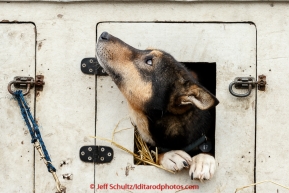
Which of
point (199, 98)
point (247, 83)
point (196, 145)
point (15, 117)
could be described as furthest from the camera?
point (196, 145)

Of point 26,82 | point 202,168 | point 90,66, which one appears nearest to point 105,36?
point 90,66

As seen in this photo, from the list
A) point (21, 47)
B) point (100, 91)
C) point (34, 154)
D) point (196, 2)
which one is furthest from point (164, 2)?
point (34, 154)

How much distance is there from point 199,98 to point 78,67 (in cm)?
83

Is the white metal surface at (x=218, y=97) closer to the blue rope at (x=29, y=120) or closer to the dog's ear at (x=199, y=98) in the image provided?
the dog's ear at (x=199, y=98)

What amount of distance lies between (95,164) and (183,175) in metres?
0.57

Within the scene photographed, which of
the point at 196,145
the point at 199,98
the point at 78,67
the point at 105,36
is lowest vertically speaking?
the point at 196,145

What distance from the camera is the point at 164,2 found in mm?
3879

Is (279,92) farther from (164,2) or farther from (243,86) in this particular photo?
(164,2)

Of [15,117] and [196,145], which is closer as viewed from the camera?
[15,117]

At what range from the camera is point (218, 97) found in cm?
388

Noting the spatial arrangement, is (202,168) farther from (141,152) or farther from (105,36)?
(105,36)

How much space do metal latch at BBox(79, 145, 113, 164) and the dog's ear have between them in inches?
22.3

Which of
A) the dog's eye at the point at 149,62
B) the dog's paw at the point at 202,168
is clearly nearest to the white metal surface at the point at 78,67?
the dog's paw at the point at 202,168

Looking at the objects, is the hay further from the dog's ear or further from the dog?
the dog's ear
